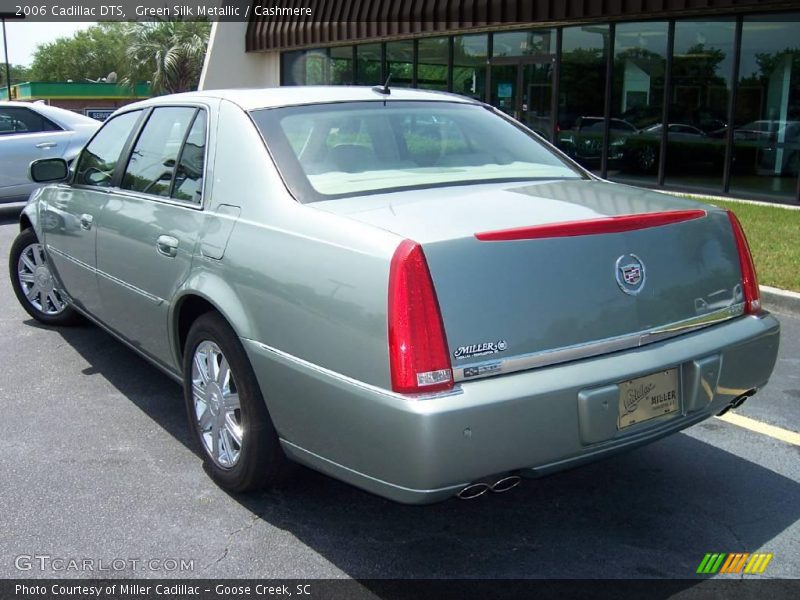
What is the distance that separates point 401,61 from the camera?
718 inches

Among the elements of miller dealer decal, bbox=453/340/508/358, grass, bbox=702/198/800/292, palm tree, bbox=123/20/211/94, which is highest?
palm tree, bbox=123/20/211/94

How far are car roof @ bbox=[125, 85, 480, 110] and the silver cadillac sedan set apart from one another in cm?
2

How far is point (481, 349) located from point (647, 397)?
→ 0.68 meters

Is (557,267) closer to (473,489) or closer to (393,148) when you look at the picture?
(473,489)

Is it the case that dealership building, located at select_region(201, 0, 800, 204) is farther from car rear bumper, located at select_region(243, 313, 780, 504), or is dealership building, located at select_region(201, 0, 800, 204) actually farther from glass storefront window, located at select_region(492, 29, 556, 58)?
car rear bumper, located at select_region(243, 313, 780, 504)

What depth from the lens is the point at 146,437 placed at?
13.7ft

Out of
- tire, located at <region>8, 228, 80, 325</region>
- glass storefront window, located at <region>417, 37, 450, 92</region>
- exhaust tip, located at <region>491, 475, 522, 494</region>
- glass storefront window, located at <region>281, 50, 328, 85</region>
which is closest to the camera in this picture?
exhaust tip, located at <region>491, 475, 522, 494</region>

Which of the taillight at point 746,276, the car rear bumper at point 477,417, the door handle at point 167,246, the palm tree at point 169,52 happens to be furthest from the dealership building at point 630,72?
the palm tree at point 169,52

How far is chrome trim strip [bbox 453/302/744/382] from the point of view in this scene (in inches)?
105

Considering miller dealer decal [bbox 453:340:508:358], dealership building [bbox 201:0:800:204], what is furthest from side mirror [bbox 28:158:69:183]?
dealership building [bbox 201:0:800:204]

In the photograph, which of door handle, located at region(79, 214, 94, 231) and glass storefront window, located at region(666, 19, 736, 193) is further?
glass storefront window, located at region(666, 19, 736, 193)

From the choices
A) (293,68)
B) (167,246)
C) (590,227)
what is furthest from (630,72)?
(590,227)

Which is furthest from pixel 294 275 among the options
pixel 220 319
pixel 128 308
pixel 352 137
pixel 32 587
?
pixel 128 308

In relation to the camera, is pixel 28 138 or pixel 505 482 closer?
pixel 505 482
